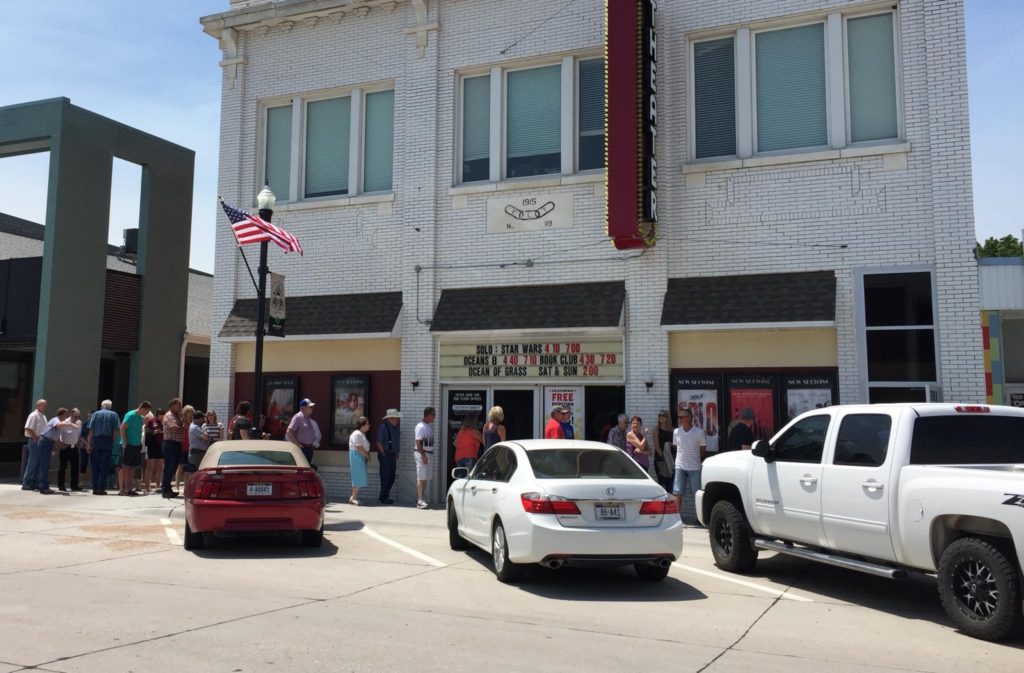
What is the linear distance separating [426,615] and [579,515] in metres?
1.80

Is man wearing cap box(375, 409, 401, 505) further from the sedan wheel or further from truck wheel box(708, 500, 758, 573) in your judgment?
truck wheel box(708, 500, 758, 573)

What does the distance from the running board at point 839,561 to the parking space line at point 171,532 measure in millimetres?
7314

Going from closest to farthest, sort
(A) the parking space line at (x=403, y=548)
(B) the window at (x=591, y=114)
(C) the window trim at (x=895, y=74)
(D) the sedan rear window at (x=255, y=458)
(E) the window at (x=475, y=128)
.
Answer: (A) the parking space line at (x=403, y=548), (D) the sedan rear window at (x=255, y=458), (C) the window trim at (x=895, y=74), (B) the window at (x=591, y=114), (E) the window at (x=475, y=128)

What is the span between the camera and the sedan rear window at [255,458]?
35.7 feet

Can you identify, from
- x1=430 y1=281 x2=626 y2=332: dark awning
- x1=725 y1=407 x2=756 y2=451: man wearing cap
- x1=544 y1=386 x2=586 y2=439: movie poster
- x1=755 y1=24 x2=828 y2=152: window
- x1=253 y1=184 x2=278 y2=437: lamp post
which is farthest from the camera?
x1=544 y1=386 x2=586 y2=439: movie poster

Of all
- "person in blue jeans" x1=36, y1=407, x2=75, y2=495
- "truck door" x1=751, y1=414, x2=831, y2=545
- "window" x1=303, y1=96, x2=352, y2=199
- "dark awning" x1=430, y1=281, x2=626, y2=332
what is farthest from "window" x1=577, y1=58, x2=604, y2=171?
"person in blue jeans" x1=36, y1=407, x2=75, y2=495

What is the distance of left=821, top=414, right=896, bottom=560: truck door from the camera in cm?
774

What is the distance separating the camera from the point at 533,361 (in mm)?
16281

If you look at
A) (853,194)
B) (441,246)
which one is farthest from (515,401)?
(853,194)

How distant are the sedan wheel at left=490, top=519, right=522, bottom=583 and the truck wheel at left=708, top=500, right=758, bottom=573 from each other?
247cm

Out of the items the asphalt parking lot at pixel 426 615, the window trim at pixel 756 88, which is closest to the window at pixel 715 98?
the window trim at pixel 756 88

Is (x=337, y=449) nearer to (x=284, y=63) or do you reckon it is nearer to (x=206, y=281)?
(x=284, y=63)

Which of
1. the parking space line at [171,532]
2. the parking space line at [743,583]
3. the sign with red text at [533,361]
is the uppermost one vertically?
the sign with red text at [533,361]

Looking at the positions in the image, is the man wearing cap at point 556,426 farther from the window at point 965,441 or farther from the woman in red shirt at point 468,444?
the window at point 965,441
